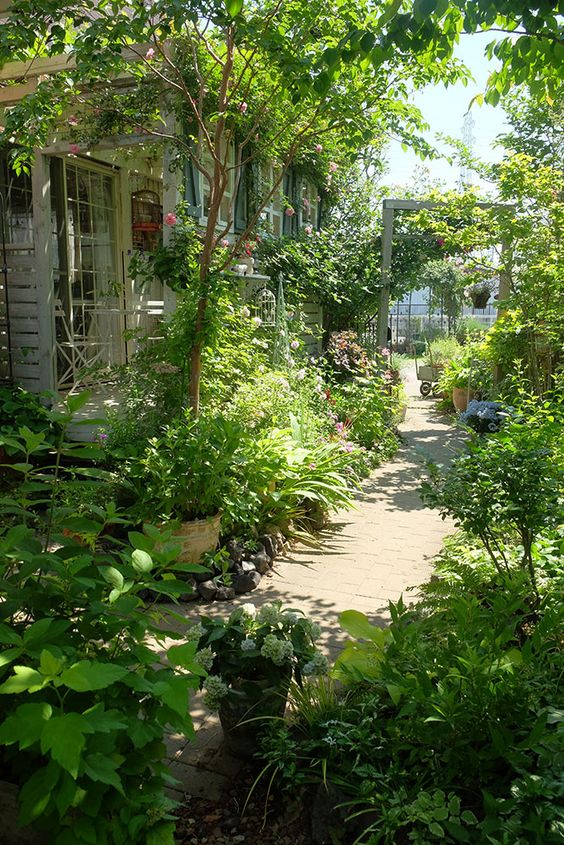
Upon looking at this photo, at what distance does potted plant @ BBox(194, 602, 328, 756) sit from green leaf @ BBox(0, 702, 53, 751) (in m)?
1.08

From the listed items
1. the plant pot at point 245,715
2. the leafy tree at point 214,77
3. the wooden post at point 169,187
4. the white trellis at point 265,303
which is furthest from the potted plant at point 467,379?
the plant pot at point 245,715

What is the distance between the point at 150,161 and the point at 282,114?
348 cm

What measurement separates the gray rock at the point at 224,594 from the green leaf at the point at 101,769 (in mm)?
2733

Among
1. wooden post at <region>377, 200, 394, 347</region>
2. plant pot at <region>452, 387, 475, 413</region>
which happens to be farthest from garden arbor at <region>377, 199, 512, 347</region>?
plant pot at <region>452, 387, 475, 413</region>

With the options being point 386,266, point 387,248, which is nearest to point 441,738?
point 386,266

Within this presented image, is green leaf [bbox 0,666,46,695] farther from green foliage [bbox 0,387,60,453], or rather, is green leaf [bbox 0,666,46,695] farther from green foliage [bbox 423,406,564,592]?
green foliage [bbox 0,387,60,453]

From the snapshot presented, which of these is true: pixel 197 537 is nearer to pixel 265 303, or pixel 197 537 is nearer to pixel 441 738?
pixel 441 738

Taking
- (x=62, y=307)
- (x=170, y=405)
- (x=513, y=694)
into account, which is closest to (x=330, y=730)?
(x=513, y=694)

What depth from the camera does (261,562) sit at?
14.6ft

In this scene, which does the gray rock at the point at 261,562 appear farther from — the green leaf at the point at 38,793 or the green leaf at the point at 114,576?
the green leaf at the point at 38,793

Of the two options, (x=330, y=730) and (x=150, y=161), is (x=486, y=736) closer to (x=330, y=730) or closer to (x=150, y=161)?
(x=330, y=730)

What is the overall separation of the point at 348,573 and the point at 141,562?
9.89ft

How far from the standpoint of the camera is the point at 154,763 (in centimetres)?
164

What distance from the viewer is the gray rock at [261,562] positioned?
443cm
